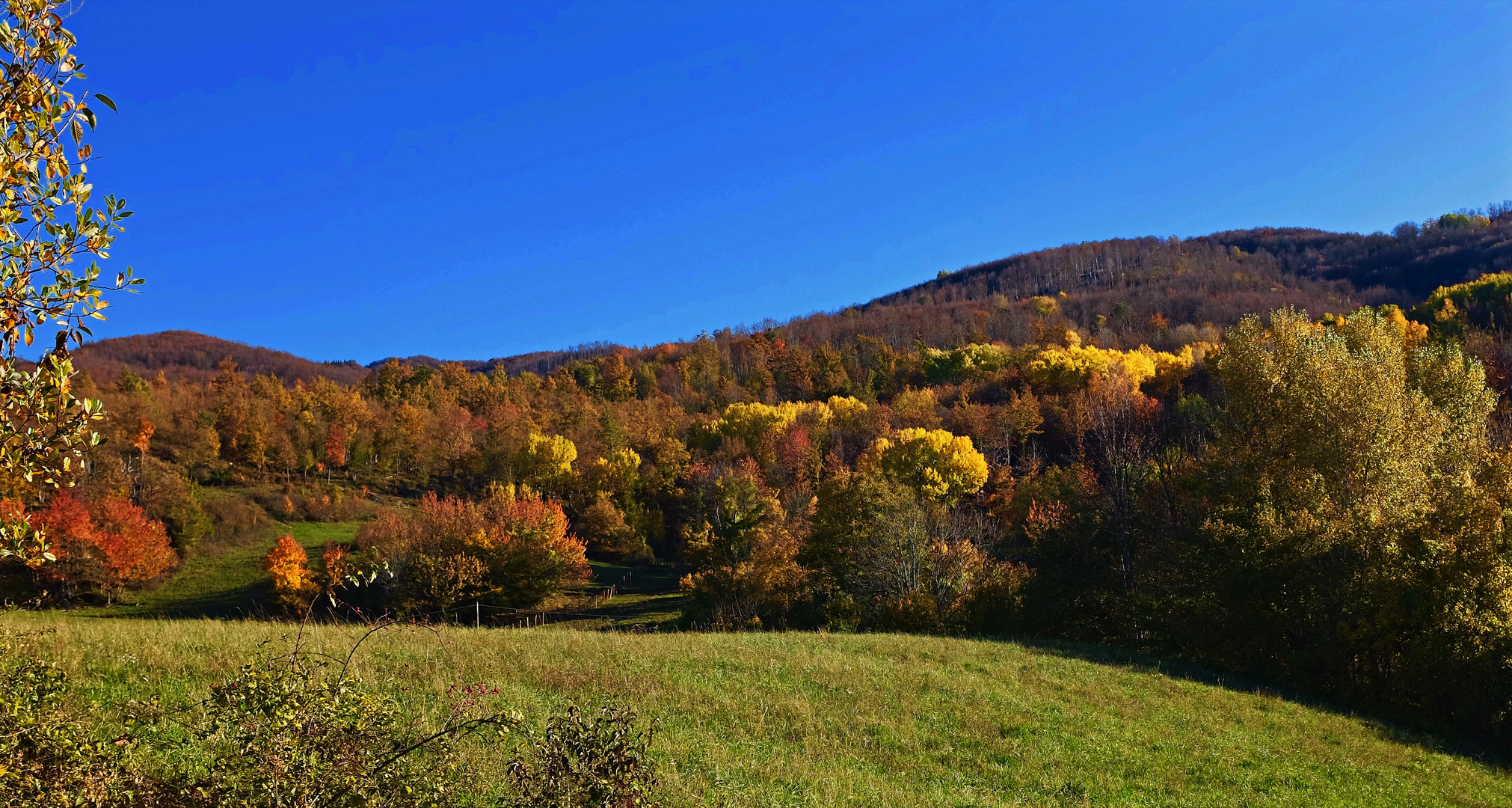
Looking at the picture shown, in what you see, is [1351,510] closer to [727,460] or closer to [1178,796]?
[1178,796]

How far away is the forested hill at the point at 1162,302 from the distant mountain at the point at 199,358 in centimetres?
41

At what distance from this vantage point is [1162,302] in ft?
506

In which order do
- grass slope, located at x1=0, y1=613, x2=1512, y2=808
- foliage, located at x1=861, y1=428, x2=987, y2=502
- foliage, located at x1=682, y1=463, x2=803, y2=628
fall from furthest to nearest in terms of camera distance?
foliage, located at x1=861, y1=428, x2=987, y2=502
foliage, located at x1=682, y1=463, x2=803, y2=628
grass slope, located at x1=0, y1=613, x2=1512, y2=808

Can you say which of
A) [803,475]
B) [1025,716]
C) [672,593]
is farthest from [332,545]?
[1025,716]

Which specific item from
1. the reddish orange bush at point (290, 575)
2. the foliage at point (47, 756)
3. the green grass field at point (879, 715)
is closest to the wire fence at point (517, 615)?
the reddish orange bush at point (290, 575)

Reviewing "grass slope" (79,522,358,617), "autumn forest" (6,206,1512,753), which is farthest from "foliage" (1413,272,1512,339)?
"grass slope" (79,522,358,617)

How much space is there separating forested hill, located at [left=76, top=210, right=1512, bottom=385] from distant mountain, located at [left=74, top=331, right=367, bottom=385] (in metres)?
0.41

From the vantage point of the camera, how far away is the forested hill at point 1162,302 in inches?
5295

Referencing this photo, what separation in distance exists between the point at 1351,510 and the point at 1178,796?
1785 cm

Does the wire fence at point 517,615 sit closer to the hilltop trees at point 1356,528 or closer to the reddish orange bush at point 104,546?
the reddish orange bush at point 104,546

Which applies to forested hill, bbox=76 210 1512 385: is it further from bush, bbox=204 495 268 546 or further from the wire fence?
the wire fence

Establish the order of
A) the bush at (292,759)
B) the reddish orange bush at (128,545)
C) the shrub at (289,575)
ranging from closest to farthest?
the bush at (292,759)
the reddish orange bush at (128,545)
the shrub at (289,575)

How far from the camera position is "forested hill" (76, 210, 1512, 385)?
13450 centimetres

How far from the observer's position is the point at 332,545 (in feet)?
189
